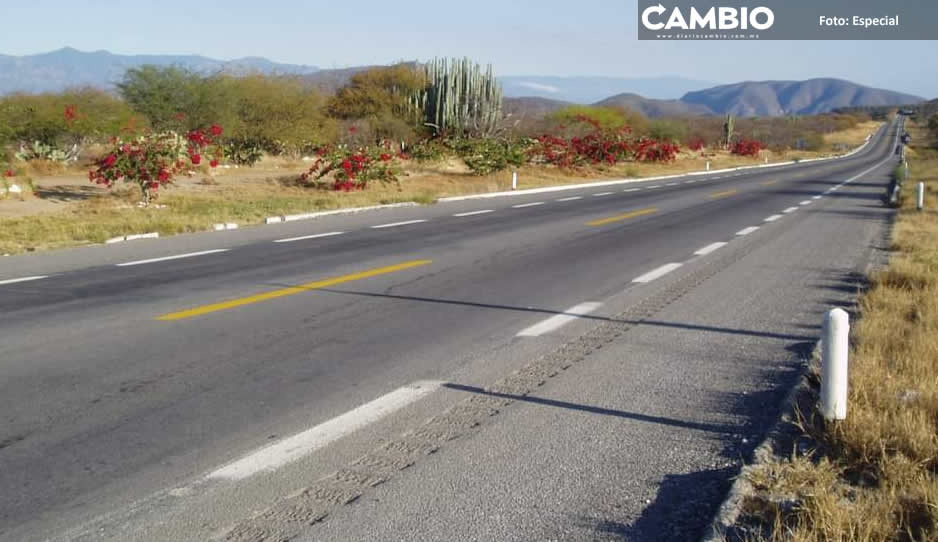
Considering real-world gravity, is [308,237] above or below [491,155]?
below

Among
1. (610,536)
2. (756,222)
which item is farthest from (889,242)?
(610,536)

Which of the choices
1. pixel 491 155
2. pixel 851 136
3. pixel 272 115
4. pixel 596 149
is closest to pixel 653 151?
pixel 596 149

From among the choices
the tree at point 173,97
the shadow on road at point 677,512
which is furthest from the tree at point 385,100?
the shadow on road at point 677,512

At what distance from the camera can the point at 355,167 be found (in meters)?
28.5

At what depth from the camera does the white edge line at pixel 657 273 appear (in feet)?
38.0

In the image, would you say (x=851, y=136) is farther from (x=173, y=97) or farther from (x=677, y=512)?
(x=677, y=512)

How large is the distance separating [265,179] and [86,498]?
2655cm

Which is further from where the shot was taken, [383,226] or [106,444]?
[383,226]

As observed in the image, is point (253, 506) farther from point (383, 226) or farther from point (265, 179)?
point (265, 179)

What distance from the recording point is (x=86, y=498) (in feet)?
15.2

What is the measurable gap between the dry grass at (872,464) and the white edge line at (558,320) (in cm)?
252

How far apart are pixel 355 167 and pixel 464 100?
56.5 ft

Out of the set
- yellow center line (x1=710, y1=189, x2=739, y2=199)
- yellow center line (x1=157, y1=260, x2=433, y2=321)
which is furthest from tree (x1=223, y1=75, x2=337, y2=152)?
yellow center line (x1=157, y1=260, x2=433, y2=321)

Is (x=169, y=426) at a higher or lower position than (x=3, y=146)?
lower
